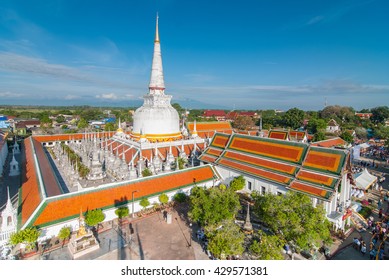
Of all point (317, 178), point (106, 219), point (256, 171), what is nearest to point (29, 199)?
point (106, 219)

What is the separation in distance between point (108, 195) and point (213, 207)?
31.7ft

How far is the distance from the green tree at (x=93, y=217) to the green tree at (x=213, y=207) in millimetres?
6973

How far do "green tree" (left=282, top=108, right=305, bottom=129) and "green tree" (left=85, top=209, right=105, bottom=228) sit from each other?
7639cm

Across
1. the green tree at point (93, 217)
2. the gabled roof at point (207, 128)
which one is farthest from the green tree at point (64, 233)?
the gabled roof at point (207, 128)

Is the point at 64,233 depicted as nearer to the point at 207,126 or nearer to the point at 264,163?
the point at 264,163

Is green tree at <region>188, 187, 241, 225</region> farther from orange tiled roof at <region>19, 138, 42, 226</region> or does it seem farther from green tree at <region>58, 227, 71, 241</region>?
orange tiled roof at <region>19, 138, 42, 226</region>

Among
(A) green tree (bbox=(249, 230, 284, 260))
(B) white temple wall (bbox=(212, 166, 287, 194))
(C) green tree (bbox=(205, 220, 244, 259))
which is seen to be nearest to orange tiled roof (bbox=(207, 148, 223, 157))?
(B) white temple wall (bbox=(212, 166, 287, 194))

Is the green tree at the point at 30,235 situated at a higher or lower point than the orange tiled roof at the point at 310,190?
lower

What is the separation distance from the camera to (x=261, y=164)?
81.5 feet

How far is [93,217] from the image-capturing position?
16812 mm

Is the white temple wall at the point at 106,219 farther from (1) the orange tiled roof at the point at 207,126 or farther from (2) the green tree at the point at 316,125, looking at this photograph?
(2) the green tree at the point at 316,125

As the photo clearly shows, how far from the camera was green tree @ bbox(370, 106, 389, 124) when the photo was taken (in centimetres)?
8831

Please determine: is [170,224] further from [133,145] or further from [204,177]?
[133,145]

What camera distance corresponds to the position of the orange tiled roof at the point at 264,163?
73.3 ft
